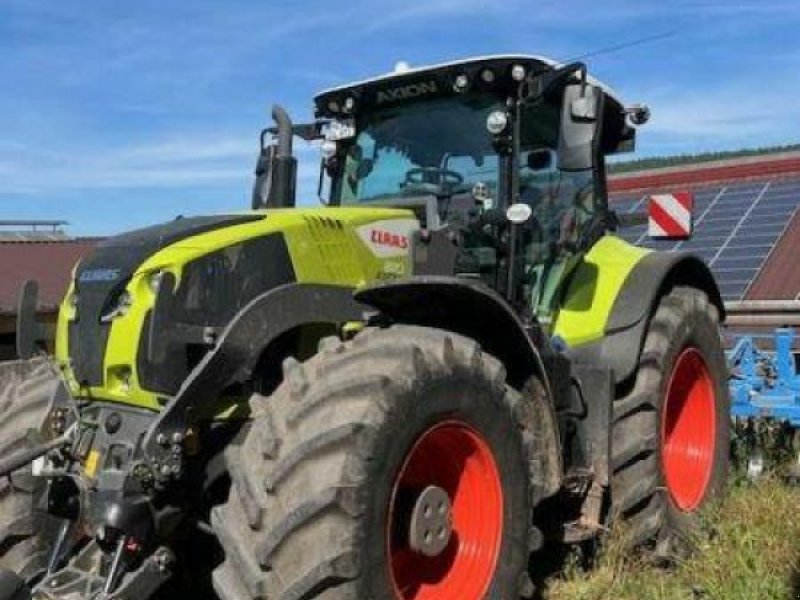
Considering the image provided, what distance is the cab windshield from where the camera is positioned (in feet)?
17.0

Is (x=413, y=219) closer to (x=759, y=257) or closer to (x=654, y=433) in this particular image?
(x=654, y=433)

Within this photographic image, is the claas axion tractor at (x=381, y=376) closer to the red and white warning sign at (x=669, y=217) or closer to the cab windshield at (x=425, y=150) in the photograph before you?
the cab windshield at (x=425, y=150)

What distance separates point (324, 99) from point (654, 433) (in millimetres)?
2475

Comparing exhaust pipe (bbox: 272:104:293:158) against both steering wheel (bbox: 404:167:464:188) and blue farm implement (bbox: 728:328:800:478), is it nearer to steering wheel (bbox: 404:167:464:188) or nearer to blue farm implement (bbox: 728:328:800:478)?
steering wheel (bbox: 404:167:464:188)

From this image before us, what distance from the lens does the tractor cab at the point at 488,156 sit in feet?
16.5

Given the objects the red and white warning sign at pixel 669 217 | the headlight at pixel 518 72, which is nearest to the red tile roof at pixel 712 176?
the red and white warning sign at pixel 669 217

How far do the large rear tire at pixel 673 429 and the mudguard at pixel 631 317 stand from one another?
130mm

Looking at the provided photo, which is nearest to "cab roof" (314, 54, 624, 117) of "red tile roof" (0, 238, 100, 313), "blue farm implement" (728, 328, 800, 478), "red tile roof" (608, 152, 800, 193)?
"blue farm implement" (728, 328, 800, 478)

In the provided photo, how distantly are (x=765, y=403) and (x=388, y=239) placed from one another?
12.9 feet

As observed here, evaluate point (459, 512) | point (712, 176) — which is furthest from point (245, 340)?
point (712, 176)

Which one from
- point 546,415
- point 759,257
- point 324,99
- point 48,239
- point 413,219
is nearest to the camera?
point 546,415

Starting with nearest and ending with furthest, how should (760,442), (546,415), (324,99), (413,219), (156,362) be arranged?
(156,362) → (546,415) → (413,219) → (324,99) → (760,442)

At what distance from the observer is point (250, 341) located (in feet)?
13.2

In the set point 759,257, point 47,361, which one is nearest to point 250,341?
point 47,361
